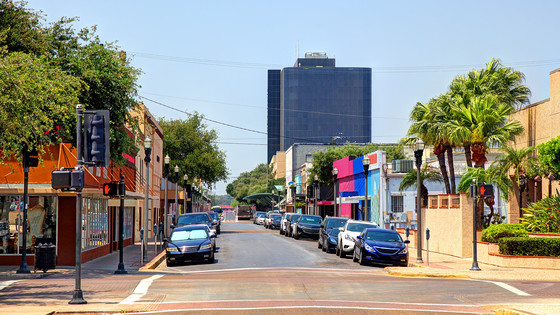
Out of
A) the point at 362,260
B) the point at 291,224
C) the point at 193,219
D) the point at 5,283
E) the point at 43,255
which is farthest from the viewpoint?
the point at 291,224

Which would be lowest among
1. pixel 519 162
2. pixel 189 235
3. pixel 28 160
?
pixel 189 235

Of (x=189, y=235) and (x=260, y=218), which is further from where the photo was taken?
(x=260, y=218)

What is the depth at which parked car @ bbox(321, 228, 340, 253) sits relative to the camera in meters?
35.2

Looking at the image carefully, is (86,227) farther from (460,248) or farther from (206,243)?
(460,248)

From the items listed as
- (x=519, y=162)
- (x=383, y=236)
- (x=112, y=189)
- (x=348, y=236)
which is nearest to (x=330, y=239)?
(x=348, y=236)

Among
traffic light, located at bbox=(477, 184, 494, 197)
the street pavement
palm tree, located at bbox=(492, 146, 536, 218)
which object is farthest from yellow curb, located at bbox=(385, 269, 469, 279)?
palm tree, located at bbox=(492, 146, 536, 218)

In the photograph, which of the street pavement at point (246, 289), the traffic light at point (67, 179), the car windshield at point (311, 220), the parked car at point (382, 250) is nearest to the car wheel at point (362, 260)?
the parked car at point (382, 250)

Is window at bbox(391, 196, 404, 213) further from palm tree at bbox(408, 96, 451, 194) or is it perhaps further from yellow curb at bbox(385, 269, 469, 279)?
yellow curb at bbox(385, 269, 469, 279)

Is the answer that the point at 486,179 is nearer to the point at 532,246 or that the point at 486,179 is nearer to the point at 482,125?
the point at 482,125

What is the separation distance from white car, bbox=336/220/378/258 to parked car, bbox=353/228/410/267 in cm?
297

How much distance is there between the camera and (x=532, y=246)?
89.4 feet

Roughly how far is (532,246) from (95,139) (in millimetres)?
18174

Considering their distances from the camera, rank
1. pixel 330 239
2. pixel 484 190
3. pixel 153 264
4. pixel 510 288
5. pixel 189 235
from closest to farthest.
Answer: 1. pixel 510 288
2. pixel 484 190
3. pixel 153 264
4. pixel 189 235
5. pixel 330 239

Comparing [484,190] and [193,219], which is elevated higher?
[484,190]
